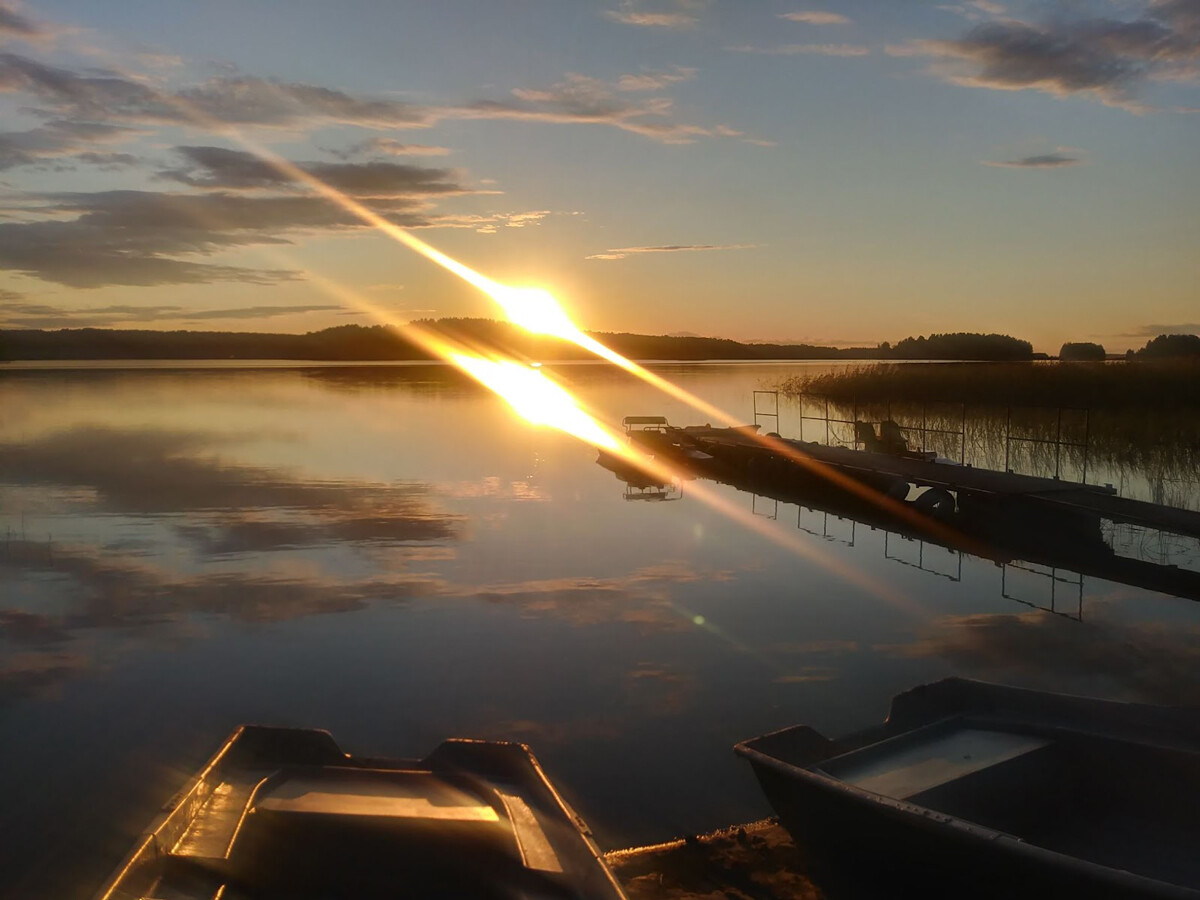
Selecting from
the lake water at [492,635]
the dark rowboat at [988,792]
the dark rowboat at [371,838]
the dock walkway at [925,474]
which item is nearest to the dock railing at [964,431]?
the dock walkway at [925,474]

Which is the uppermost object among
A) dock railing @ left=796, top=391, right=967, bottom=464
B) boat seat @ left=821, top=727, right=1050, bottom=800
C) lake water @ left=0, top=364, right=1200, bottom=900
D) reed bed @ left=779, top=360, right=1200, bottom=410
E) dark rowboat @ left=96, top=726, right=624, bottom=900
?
reed bed @ left=779, top=360, right=1200, bottom=410

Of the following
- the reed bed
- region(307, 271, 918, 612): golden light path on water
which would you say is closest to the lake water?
region(307, 271, 918, 612): golden light path on water

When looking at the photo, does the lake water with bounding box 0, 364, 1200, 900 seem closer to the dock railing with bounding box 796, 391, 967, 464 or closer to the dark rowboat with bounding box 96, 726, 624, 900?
the dark rowboat with bounding box 96, 726, 624, 900

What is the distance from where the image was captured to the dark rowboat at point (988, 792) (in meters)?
6.89

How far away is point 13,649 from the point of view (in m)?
15.6

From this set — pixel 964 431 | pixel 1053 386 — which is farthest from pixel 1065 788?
pixel 1053 386

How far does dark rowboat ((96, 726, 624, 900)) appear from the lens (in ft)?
22.2

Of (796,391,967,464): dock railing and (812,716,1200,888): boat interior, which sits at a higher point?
(796,391,967,464): dock railing

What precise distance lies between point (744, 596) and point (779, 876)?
35.2 feet

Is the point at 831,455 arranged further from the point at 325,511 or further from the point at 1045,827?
the point at 1045,827

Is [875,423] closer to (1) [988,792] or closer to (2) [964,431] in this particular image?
(2) [964,431]

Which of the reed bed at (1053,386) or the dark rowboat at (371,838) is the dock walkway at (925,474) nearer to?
the reed bed at (1053,386)

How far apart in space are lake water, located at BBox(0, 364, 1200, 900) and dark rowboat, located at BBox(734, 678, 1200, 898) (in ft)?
6.91

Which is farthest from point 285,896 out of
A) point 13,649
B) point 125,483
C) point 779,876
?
point 125,483
